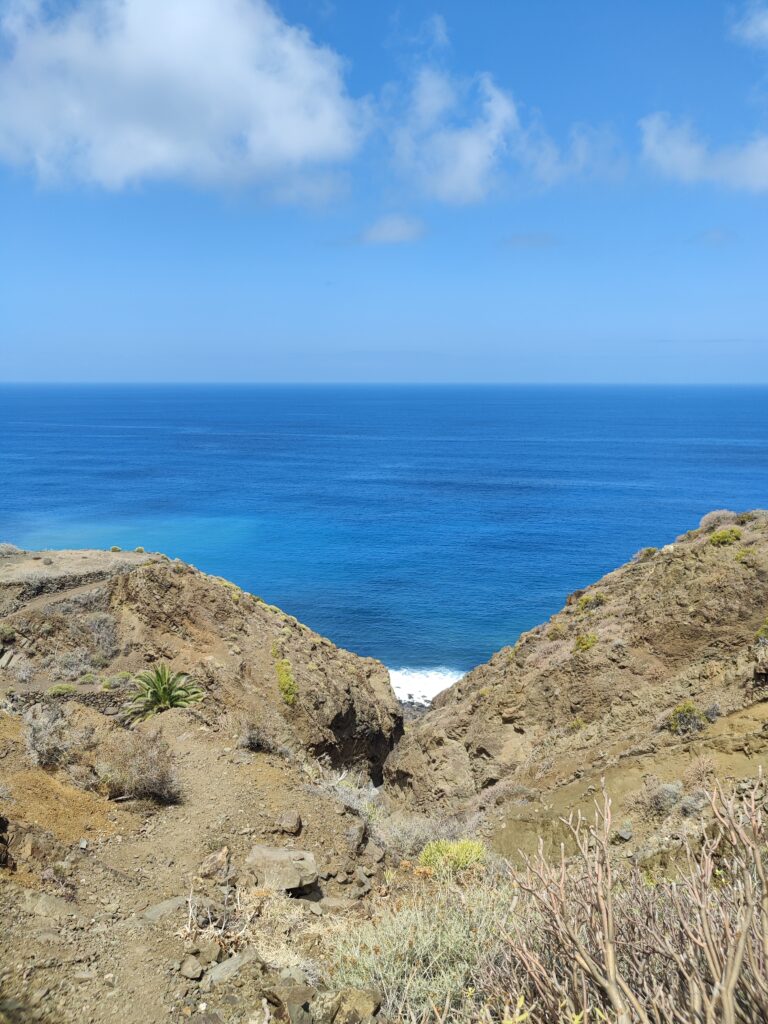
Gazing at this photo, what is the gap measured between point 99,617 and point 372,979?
50.0 feet

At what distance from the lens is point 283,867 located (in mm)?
9695

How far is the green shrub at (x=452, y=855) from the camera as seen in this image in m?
10.8

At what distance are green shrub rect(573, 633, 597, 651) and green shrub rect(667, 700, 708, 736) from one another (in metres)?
4.78

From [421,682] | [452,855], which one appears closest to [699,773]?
[452,855]

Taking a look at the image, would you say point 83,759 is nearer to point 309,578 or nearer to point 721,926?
point 721,926

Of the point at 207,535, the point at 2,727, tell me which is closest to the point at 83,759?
the point at 2,727

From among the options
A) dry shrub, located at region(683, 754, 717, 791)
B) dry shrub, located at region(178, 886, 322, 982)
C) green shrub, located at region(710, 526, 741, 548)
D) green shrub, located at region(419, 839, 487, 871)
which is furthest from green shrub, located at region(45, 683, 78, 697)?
green shrub, located at region(710, 526, 741, 548)

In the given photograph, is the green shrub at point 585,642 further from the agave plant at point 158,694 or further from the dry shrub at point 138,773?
the dry shrub at point 138,773

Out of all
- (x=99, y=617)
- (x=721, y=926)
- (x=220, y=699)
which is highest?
(x=721, y=926)

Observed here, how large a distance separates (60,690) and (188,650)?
3.82 m

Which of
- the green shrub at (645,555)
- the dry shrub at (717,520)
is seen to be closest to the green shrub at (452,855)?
the green shrub at (645,555)

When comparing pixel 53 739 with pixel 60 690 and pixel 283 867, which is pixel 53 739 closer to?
pixel 60 690

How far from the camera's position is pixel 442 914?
741 centimetres

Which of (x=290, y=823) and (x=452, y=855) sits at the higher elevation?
(x=290, y=823)
